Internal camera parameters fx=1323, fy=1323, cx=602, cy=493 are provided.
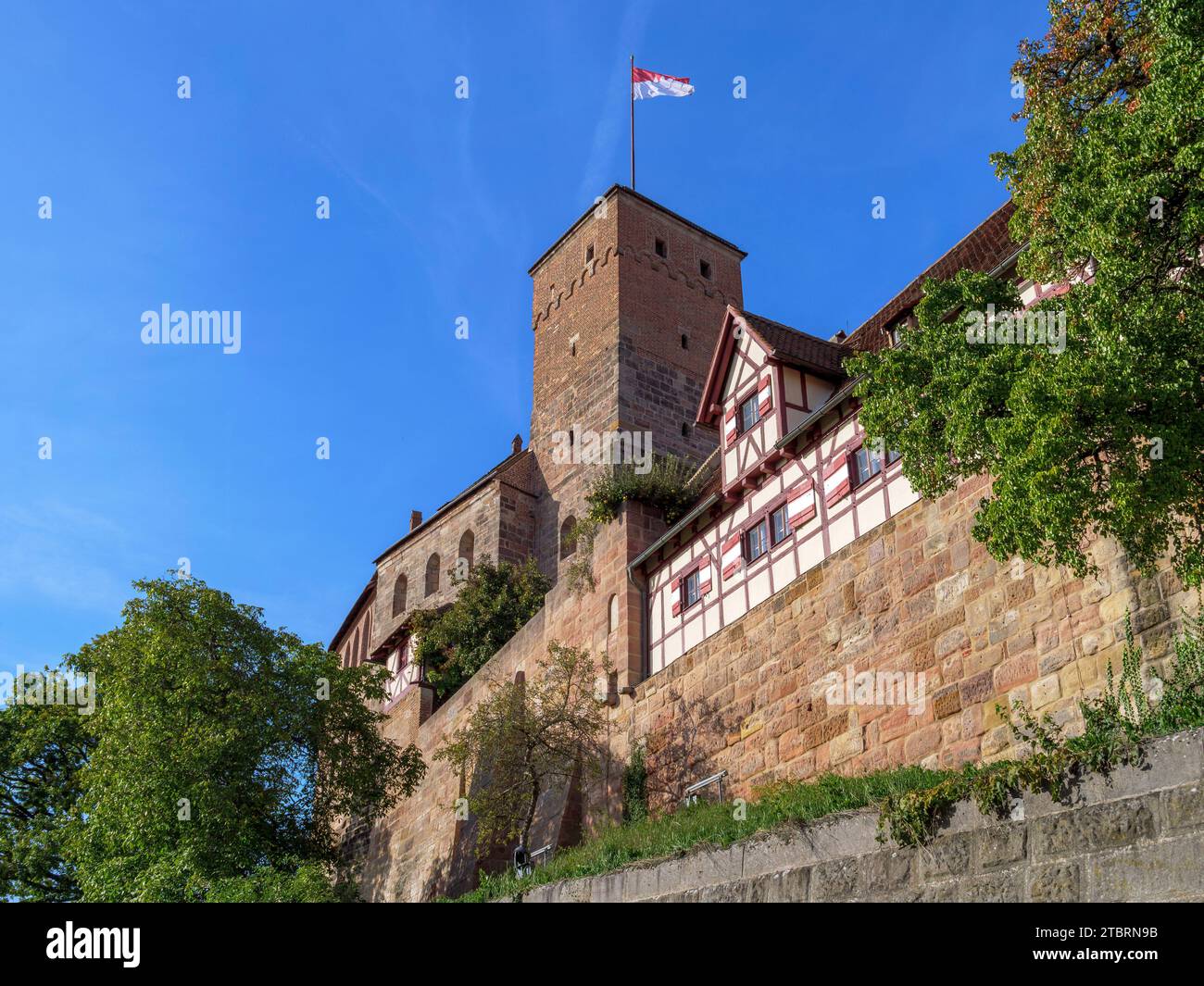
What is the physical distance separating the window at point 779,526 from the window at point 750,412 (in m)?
2.02

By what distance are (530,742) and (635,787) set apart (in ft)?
6.50

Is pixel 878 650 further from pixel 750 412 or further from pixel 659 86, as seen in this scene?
pixel 659 86

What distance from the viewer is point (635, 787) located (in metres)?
20.7

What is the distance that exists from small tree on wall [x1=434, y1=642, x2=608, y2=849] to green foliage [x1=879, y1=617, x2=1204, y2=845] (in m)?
11.0

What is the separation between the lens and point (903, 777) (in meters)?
13.0

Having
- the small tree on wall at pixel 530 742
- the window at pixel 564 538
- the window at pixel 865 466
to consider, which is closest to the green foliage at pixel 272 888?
the small tree on wall at pixel 530 742

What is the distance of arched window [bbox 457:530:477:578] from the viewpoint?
41.2 m

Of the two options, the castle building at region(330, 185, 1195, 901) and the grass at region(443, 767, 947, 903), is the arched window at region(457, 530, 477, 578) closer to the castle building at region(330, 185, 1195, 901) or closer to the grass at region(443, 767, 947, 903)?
the castle building at region(330, 185, 1195, 901)

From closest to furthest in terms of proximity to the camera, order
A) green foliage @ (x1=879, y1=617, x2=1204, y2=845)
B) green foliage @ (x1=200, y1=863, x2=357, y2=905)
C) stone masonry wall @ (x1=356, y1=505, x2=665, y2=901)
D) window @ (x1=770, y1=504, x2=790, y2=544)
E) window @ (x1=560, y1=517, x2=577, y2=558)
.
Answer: green foliage @ (x1=879, y1=617, x2=1204, y2=845) → window @ (x1=770, y1=504, x2=790, y2=544) → green foliage @ (x1=200, y1=863, x2=357, y2=905) → stone masonry wall @ (x1=356, y1=505, x2=665, y2=901) → window @ (x1=560, y1=517, x2=577, y2=558)

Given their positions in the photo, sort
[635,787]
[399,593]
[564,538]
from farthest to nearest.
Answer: [399,593] < [564,538] < [635,787]

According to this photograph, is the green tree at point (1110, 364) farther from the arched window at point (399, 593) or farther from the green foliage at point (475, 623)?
the arched window at point (399, 593)

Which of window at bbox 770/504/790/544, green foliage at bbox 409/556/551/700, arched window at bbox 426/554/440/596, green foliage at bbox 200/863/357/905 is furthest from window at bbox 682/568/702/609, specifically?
arched window at bbox 426/554/440/596

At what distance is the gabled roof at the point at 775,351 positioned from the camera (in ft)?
69.5

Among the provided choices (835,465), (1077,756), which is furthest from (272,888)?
(1077,756)
